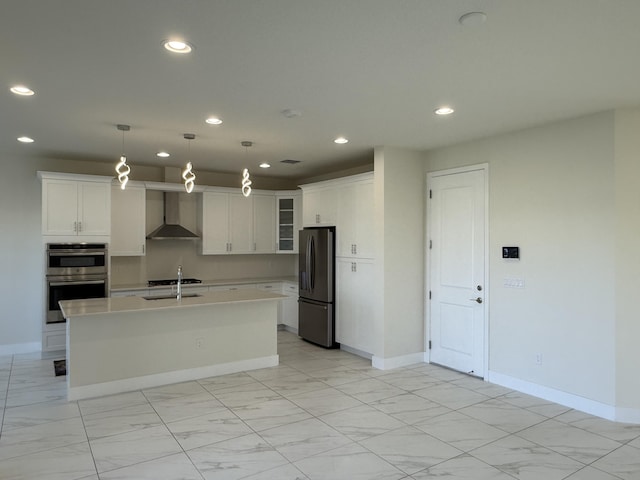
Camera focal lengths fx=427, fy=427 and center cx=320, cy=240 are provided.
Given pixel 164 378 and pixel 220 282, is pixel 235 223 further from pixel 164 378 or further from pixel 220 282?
pixel 164 378

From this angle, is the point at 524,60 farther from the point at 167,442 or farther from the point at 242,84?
the point at 167,442

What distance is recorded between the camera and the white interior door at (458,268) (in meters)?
4.98

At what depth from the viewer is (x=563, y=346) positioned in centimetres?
416

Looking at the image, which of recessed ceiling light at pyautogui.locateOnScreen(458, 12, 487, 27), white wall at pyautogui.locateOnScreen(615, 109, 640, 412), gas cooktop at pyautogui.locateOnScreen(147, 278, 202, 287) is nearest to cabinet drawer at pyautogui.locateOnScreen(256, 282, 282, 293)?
gas cooktop at pyautogui.locateOnScreen(147, 278, 202, 287)

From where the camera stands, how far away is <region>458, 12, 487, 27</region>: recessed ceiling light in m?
2.20

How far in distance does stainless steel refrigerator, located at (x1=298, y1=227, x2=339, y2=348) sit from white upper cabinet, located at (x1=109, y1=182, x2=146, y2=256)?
8.17 ft

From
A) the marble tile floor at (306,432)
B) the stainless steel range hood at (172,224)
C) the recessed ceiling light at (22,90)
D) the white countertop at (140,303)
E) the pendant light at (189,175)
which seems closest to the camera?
the marble tile floor at (306,432)

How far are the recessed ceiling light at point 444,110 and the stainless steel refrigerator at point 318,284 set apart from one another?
8.88 feet

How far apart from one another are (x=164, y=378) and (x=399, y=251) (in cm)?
318

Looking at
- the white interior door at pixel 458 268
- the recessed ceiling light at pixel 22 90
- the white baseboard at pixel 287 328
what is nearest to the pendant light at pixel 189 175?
the recessed ceiling light at pixel 22 90

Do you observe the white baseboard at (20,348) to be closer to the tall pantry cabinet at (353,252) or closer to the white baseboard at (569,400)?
the tall pantry cabinet at (353,252)

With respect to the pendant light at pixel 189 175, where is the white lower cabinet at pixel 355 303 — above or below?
below

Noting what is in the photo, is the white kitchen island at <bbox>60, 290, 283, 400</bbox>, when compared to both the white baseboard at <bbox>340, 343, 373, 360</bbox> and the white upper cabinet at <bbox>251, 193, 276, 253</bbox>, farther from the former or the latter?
the white upper cabinet at <bbox>251, 193, 276, 253</bbox>

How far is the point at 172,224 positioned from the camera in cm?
702
